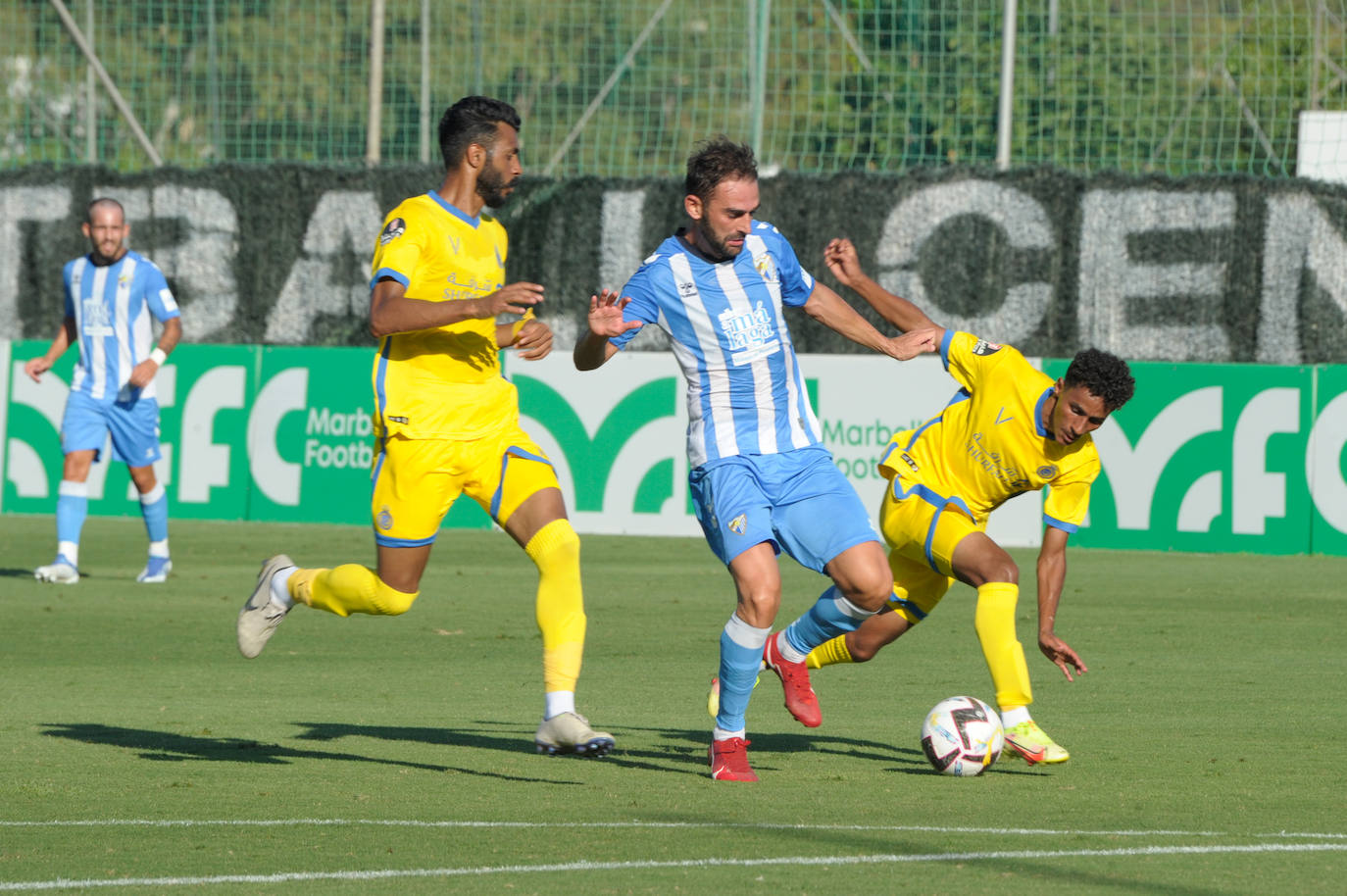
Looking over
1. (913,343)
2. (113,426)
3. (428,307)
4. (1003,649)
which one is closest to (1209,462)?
(113,426)

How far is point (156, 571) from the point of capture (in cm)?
1262

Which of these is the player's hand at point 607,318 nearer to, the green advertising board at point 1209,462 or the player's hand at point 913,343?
the player's hand at point 913,343

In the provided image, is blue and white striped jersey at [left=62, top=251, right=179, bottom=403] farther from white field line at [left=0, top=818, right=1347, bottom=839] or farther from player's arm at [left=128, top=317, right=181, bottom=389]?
white field line at [left=0, top=818, right=1347, bottom=839]

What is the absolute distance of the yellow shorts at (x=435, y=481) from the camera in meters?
6.64

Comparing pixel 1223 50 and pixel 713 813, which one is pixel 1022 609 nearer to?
pixel 713 813

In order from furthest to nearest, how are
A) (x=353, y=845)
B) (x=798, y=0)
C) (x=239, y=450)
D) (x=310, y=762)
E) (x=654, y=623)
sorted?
(x=798, y=0) → (x=239, y=450) → (x=654, y=623) → (x=310, y=762) → (x=353, y=845)

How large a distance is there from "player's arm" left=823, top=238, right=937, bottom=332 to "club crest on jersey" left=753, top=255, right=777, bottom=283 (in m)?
0.32

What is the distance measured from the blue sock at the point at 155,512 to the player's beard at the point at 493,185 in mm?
6375

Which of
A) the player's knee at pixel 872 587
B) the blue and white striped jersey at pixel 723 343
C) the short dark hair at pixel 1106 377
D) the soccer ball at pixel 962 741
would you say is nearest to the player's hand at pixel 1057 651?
the soccer ball at pixel 962 741

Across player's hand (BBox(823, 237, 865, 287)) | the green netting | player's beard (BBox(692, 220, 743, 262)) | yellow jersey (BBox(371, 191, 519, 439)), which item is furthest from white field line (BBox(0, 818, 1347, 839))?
the green netting

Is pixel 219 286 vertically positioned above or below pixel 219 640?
above

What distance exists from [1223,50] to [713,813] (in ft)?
45.0

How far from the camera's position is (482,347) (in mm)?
6836

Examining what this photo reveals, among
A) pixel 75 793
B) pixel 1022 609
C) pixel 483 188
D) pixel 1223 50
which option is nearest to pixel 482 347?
pixel 483 188
